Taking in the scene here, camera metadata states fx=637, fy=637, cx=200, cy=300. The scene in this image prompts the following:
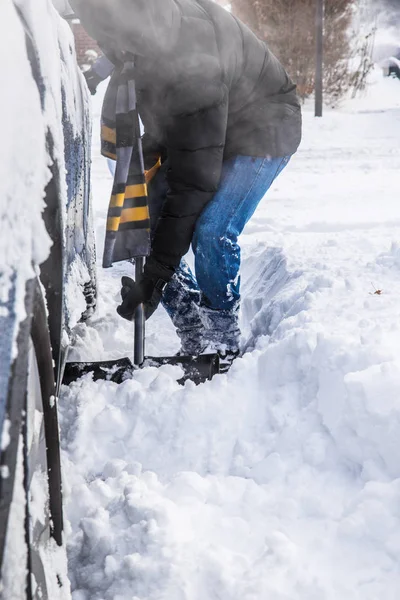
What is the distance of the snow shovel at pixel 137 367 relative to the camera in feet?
7.77

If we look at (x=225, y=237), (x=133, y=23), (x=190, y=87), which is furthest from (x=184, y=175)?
(x=133, y=23)

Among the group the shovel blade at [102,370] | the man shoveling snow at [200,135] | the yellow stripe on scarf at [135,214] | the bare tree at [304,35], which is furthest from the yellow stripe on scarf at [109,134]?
the bare tree at [304,35]

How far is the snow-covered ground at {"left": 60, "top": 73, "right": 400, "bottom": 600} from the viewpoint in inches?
56.7

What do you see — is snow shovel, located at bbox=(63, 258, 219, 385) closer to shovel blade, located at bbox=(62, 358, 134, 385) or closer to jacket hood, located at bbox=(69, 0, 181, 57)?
shovel blade, located at bbox=(62, 358, 134, 385)

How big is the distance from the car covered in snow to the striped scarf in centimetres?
92

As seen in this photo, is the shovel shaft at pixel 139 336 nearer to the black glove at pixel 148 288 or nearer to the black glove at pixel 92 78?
the black glove at pixel 148 288

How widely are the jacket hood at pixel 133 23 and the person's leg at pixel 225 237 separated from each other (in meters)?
0.67

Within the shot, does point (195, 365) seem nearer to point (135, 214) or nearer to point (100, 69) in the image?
point (135, 214)

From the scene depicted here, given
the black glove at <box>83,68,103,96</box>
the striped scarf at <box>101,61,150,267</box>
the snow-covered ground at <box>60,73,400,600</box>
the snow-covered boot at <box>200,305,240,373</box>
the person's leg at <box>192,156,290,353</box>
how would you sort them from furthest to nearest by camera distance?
the black glove at <box>83,68,103,96</box> < the snow-covered boot at <box>200,305,240,373</box> < the person's leg at <box>192,156,290,353</box> < the striped scarf at <box>101,61,150,267</box> < the snow-covered ground at <box>60,73,400,600</box>

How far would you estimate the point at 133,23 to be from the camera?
1.98 m

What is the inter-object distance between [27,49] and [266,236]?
12.1 ft

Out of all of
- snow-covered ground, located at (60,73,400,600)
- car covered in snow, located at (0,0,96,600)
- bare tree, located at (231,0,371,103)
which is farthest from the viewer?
bare tree, located at (231,0,371,103)

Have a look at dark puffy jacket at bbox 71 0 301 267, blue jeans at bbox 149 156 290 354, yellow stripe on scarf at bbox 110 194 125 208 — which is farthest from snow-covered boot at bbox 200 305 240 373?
yellow stripe on scarf at bbox 110 194 125 208

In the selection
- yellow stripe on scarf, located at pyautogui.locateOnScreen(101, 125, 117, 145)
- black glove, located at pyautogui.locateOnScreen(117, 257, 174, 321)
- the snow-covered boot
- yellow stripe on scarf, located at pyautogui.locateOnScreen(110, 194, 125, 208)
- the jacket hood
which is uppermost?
the jacket hood
